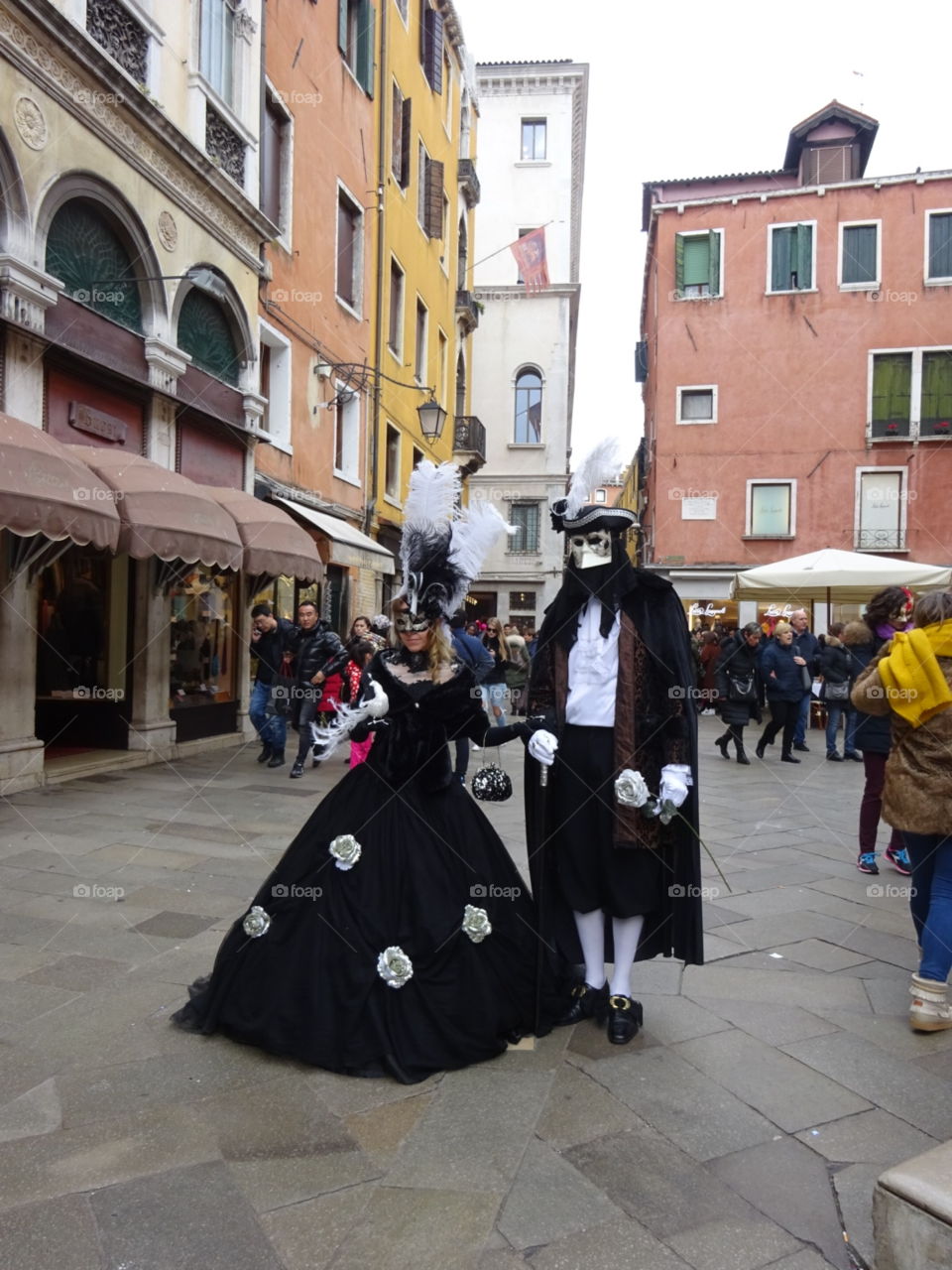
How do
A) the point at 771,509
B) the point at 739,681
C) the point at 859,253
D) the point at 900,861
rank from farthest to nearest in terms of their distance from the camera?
the point at 771,509 < the point at 859,253 < the point at 739,681 < the point at 900,861

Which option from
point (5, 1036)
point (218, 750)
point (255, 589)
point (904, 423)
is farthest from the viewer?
point (904, 423)

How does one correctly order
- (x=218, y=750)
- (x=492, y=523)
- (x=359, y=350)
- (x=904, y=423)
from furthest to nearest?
1. (x=904, y=423)
2. (x=359, y=350)
3. (x=218, y=750)
4. (x=492, y=523)

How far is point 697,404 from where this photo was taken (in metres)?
25.2

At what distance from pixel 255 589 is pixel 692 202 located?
19.9 meters

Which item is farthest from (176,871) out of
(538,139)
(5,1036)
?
(538,139)

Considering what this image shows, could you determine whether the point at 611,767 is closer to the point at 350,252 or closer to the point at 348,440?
the point at 348,440

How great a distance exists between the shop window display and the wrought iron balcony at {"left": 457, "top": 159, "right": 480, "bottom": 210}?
61.4 feet

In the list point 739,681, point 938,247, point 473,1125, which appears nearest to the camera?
point 473,1125

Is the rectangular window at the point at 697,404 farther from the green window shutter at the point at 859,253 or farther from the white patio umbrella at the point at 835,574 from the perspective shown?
the white patio umbrella at the point at 835,574

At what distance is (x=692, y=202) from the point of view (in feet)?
82.2

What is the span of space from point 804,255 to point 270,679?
2133cm

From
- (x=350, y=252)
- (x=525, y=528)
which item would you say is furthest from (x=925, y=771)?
(x=525, y=528)

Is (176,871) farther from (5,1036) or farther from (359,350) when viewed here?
(359,350)

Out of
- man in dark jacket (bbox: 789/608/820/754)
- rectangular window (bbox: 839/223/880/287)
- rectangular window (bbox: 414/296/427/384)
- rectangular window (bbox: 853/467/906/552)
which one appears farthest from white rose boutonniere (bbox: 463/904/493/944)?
rectangular window (bbox: 839/223/880/287)
